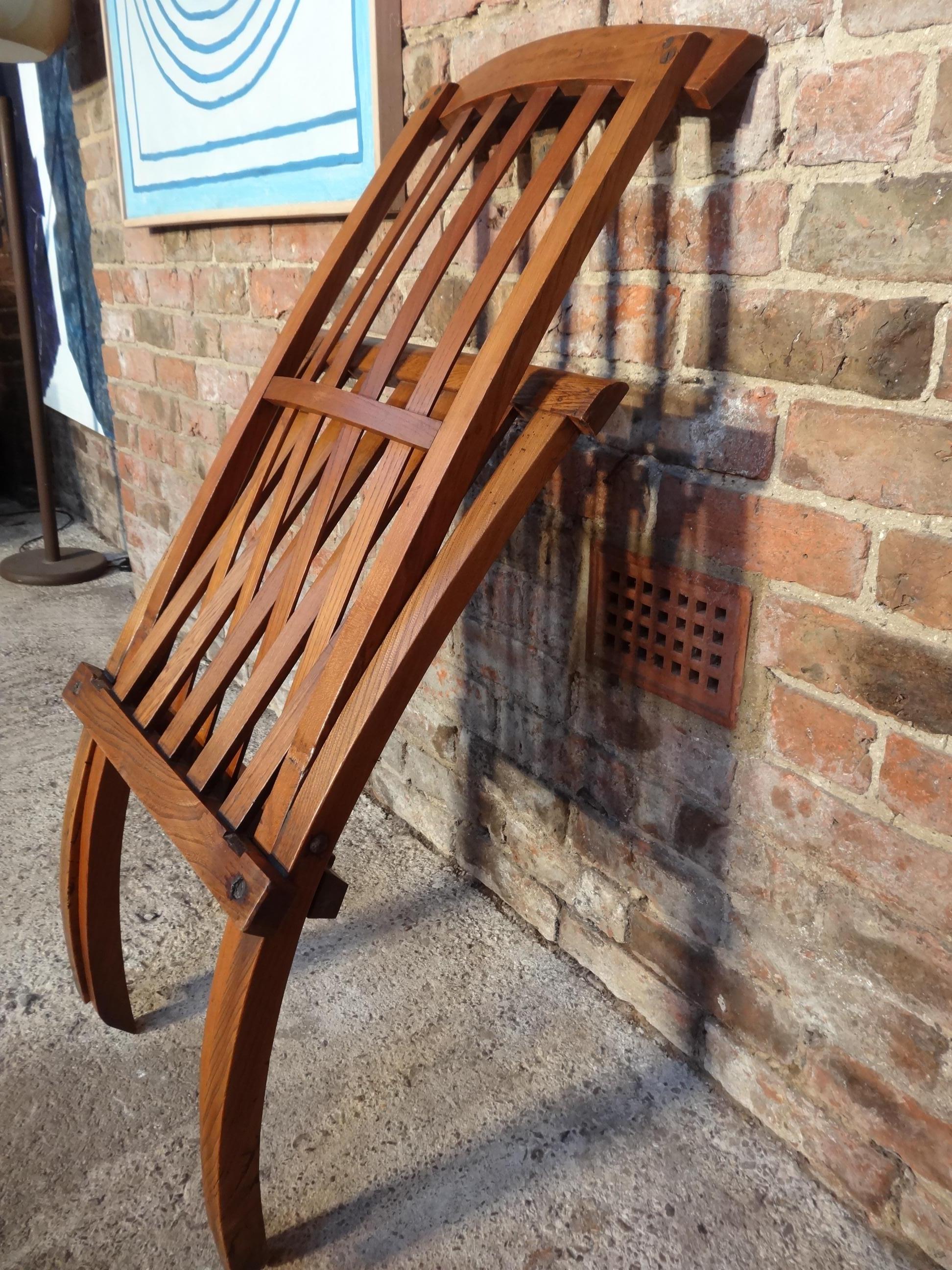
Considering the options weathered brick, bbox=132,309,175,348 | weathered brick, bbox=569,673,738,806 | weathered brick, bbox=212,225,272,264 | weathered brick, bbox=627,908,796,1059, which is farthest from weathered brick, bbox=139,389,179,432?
weathered brick, bbox=627,908,796,1059

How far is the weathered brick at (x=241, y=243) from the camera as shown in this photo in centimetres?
198

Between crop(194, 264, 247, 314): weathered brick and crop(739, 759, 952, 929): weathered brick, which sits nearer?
crop(739, 759, 952, 929): weathered brick

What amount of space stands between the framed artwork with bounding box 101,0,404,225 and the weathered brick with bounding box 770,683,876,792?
3.79ft

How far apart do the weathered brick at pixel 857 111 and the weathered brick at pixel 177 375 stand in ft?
5.79

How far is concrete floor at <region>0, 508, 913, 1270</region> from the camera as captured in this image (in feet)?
3.72

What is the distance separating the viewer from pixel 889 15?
89 centimetres

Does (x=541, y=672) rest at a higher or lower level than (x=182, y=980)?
higher

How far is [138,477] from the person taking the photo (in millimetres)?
2857

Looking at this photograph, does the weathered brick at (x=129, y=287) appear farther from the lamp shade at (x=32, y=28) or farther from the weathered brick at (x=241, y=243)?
the lamp shade at (x=32, y=28)

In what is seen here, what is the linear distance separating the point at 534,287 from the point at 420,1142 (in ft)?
3.67

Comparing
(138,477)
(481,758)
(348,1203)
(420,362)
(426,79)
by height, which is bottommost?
(348,1203)

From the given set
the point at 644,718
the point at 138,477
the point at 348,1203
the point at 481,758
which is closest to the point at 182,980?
the point at 348,1203

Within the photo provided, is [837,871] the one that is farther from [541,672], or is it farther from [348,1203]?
[348,1203]

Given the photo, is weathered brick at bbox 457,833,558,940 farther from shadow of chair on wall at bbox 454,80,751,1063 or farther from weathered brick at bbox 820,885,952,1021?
weathered brick at bbox 820,885,952,1021
